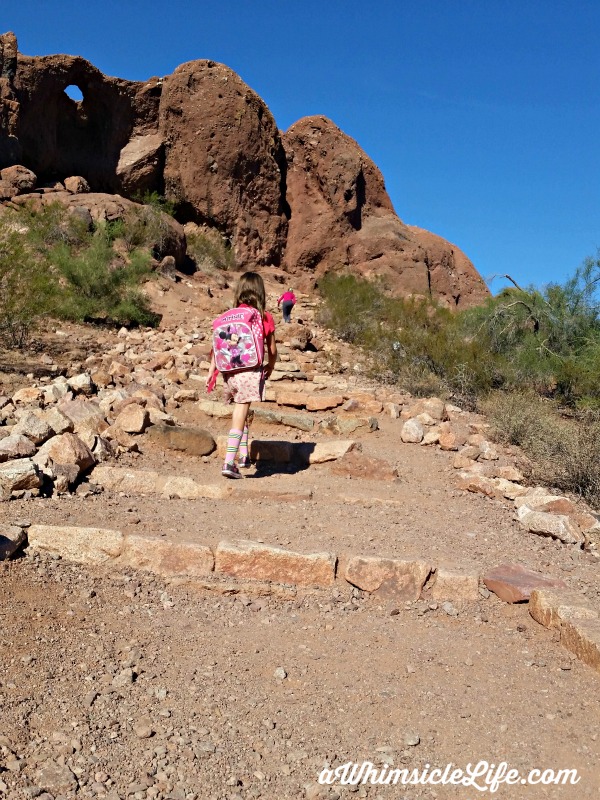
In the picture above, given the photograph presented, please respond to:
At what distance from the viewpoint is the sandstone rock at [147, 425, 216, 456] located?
6402 mm

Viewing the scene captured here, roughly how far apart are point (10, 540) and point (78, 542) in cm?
38

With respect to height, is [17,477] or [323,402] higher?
[323,402]

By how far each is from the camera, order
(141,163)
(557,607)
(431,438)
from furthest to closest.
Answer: (141,163) < (431,438) < (557,607)

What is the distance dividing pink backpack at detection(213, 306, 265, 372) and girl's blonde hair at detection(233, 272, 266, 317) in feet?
0.22

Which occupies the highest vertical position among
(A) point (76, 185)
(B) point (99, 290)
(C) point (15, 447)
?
(A) point (76, 185)

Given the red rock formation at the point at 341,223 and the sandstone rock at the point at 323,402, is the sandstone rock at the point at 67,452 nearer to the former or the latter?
the sandstone rock at the point at 323,402

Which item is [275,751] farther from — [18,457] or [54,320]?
[54,320]

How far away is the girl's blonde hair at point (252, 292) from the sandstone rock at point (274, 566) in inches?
96.2

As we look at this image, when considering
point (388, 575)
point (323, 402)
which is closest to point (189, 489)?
point (388, 575)

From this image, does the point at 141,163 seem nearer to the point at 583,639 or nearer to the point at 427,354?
the point at 427,354

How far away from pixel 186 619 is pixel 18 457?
228 cm

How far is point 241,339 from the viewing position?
18.8ft

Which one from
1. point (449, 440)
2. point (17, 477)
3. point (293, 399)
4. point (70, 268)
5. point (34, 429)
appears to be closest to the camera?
point (17, 477)

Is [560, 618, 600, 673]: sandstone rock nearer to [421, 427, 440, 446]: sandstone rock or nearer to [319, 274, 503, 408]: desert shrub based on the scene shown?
[421, 427, 440, 446]: sandstone rock
